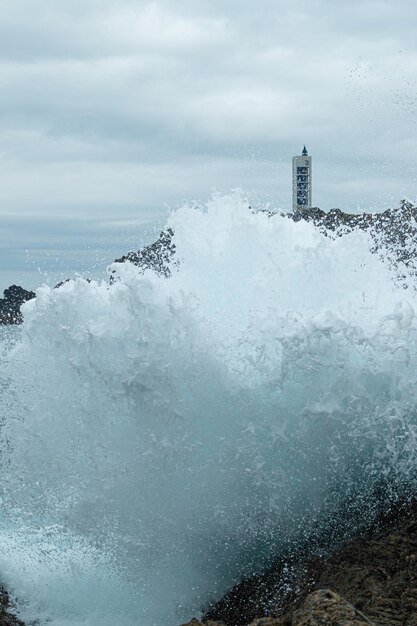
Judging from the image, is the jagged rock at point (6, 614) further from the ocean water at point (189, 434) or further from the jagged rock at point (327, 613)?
the jagged rock at point (327, 613)

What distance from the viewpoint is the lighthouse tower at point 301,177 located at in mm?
47094

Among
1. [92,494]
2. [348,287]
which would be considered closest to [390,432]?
[348,287]

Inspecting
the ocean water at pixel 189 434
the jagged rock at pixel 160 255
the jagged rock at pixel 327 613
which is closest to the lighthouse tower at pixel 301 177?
the jagged rock at pixel 160 255

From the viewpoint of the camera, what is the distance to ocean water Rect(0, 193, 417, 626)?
8.01 metres

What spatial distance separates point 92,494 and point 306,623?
4236 mm

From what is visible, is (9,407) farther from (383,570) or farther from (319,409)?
(383,570)

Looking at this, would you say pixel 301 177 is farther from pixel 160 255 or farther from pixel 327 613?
pixel 327 613

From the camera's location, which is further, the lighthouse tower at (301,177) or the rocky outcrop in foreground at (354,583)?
the lighthouse tower at (301,177)

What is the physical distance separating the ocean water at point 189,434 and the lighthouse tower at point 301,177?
3910 centimetres

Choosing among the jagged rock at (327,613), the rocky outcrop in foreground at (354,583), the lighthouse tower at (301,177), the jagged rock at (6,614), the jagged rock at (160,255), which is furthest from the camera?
the lighthouse tower at (301,177)

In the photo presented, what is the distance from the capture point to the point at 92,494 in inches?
328

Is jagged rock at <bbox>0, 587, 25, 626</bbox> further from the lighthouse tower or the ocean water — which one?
the lighthouse tower

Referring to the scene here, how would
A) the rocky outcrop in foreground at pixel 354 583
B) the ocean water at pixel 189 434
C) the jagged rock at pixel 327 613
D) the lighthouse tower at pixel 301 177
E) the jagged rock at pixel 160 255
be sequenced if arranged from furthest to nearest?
1. the lighthouse tower at pixel 301 177
2. the jagged rock at pixel 160 255
3. the ocean water at pixel 189 434
4. the rocky outcrop in foreground at pixel 354 583
5. the jagged rock at pixel 327 613

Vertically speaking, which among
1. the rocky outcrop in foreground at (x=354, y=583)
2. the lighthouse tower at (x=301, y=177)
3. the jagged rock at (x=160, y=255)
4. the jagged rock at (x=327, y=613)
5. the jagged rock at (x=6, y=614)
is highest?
the lighthouse tower at (x=301, y=177)
